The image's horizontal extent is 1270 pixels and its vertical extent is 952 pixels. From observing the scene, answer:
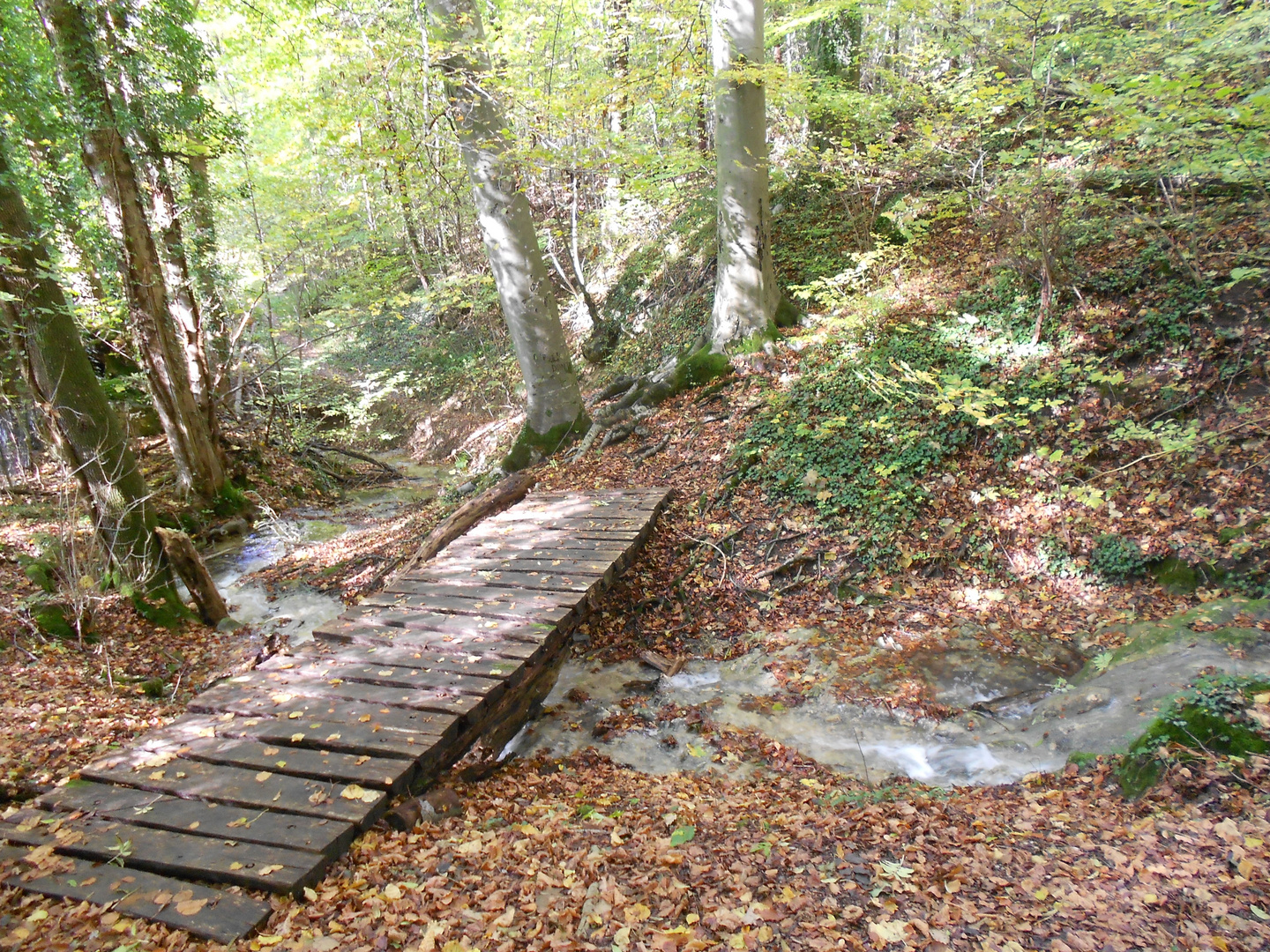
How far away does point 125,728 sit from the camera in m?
4.58

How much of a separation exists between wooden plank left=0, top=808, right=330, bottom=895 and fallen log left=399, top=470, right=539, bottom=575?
3.76 m

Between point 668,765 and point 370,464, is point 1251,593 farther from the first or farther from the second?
point 370,464

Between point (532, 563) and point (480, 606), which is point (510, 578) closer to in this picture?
point (532, 563)

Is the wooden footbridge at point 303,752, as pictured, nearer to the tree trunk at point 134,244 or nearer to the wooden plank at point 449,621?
the wooden plank at point 449,621

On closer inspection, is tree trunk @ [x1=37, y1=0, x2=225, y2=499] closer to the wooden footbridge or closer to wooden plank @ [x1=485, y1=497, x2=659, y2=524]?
wooden plank @ [x1=485, y1=497, x2=659, y2=524]

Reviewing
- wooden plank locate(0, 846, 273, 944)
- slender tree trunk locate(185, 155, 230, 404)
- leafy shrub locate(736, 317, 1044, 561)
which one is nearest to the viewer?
wooden plank locate(0, 846, 273, 944)

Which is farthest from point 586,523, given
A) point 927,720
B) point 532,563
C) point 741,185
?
point 741,185

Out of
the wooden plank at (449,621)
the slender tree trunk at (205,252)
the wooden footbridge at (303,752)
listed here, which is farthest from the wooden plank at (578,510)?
the slender tree trunk at (205,252)

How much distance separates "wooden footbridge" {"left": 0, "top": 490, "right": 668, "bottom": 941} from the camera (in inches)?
108

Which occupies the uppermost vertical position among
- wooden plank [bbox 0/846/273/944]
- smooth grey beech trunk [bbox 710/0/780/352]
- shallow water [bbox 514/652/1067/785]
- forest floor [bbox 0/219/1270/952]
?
smooth grey beech trunk [bbox 710/0/780/352]

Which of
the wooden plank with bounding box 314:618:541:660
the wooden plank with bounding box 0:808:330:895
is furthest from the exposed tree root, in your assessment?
the wooden plank with bounding box 0:808:330:895

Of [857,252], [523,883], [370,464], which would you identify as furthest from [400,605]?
[370,464]

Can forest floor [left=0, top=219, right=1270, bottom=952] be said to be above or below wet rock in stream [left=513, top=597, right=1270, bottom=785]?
above

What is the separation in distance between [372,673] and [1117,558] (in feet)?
19.5
